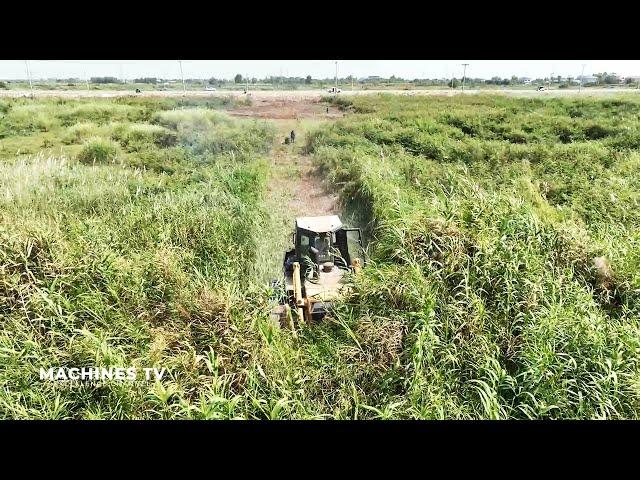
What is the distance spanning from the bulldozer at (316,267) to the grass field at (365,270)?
0.55ft

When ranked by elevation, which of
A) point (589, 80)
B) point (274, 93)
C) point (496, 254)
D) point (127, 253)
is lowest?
point (127, 253)

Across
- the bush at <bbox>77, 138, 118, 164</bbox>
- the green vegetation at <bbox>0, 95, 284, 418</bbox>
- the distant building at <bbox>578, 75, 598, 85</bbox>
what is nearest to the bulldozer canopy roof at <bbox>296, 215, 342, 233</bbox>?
the green vegetation at <bbox>0, 95, 284, 418</bbox>

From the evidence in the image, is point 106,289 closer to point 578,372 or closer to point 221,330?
point 221,330

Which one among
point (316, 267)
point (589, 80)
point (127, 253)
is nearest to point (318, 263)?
point (316, 267)

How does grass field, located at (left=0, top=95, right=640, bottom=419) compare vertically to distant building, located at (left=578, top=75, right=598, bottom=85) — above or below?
below

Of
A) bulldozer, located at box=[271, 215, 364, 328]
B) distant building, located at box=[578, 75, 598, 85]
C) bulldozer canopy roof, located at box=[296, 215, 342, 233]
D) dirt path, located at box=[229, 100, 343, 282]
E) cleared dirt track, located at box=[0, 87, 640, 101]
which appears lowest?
bulldozer, located at box=[271, 215, 364, 328]

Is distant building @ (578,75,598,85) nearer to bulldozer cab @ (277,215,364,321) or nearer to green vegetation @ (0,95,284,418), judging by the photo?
bulldozer cab @ (277,215,364,321)

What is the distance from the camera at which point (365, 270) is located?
10.3ft

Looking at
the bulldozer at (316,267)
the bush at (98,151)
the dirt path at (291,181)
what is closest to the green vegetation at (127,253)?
the bush at (98,151)

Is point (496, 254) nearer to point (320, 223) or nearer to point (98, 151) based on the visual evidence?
point (320, 223)

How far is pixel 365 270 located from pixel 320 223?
1.97 feet

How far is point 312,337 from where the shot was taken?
9.75 feet

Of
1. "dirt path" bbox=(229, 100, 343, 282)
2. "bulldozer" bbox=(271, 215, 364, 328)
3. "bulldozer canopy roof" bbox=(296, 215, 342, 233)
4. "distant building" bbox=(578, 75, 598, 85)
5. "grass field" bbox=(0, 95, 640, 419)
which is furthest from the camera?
"dirt path" bbox=(229, 100, 343, 282)

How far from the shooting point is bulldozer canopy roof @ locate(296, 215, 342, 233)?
3.39 meters
